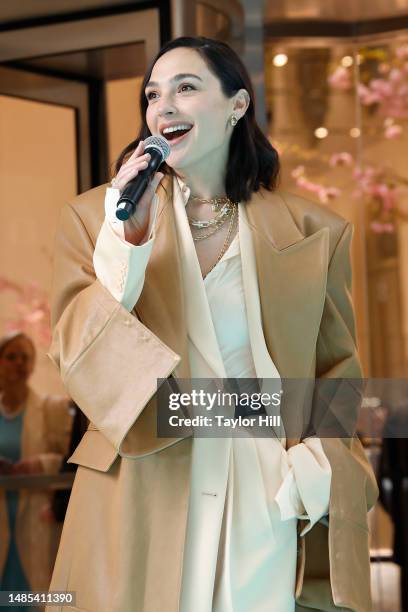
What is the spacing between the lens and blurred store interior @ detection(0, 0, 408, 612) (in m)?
2.65

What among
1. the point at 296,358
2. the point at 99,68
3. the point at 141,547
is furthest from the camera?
the point at 99,68

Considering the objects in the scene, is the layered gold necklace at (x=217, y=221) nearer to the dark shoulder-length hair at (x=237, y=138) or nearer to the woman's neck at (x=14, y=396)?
the dark shoulder-length hair at (x=237, y=138)

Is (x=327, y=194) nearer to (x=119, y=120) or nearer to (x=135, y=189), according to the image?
(x=119, y=120)

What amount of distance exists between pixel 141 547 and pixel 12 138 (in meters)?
1.49

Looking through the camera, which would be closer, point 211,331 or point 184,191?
point 211,331

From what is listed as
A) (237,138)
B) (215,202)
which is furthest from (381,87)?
(215,202)

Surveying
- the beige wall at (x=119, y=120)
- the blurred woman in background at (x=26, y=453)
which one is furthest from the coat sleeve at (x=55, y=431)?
the beige wall at (x=119, y=120)

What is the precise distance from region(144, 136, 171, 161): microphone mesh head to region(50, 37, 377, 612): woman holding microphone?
0.05 meters

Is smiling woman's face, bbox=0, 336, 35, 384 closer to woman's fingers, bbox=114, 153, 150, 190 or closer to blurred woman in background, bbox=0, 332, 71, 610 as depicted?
blurred woman in background, bbox=0, 332, 71, 610

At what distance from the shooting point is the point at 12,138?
2736mm

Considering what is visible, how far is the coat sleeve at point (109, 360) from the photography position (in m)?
1.46

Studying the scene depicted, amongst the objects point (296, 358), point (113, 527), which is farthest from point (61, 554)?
point (296, 358)

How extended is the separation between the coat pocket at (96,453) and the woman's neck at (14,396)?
110 centimetres

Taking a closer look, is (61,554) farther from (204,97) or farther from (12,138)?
(12,138)
